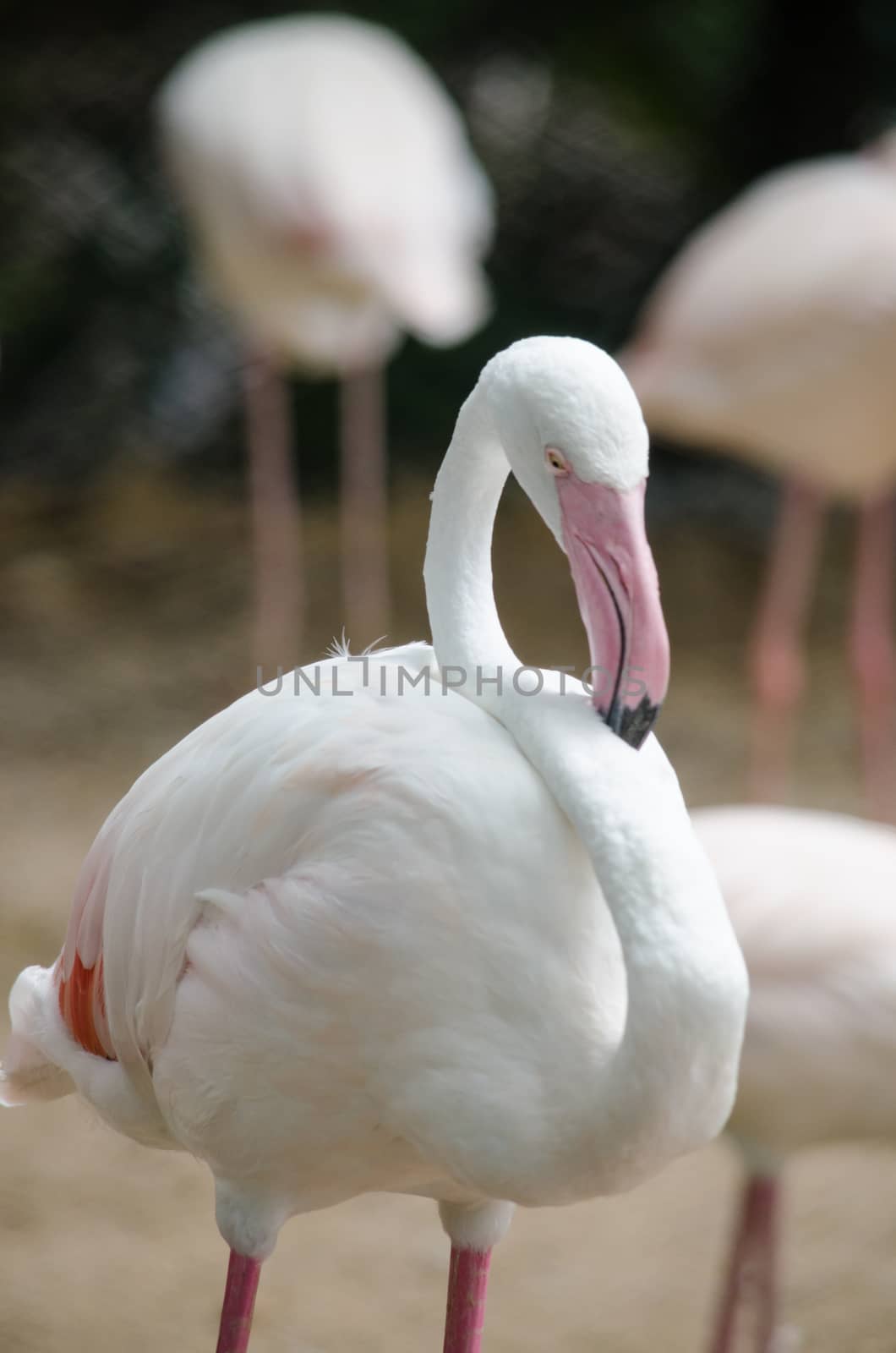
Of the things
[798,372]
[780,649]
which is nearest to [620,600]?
[798,372]

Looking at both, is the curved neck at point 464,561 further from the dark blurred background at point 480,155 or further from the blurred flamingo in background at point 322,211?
the dark blurred background at point 480,155

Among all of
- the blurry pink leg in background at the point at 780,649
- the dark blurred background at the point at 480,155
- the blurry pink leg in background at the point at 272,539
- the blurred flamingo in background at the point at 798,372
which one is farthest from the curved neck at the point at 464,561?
the dark blurred background at the point at 480,155

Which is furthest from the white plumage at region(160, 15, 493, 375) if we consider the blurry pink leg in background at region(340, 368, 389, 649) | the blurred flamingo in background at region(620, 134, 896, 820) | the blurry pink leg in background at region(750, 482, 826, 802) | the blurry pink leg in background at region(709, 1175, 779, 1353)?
the blurry pink leg in background at region(709, 1175, 779, 1353)

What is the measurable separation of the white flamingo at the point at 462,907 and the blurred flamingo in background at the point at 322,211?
2850 mm

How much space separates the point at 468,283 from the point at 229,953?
3.28 m

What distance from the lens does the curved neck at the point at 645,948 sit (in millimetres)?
1389

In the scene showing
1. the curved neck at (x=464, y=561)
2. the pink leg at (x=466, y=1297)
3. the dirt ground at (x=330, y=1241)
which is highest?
the curved neck at (x=464, y=561)

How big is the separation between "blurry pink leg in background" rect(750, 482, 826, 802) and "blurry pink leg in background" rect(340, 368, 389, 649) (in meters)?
1.21

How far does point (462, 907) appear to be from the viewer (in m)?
1.48

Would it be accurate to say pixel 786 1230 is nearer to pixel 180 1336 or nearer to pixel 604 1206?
pixel 604 1206

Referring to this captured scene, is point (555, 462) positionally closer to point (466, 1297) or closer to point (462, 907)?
point (462, 907)

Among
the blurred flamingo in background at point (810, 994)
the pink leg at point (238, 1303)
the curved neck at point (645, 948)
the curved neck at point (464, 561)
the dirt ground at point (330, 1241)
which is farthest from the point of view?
the dirt ground at point (330, 1241)

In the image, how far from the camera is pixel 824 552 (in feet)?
19.4

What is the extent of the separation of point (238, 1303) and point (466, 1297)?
0.24m
